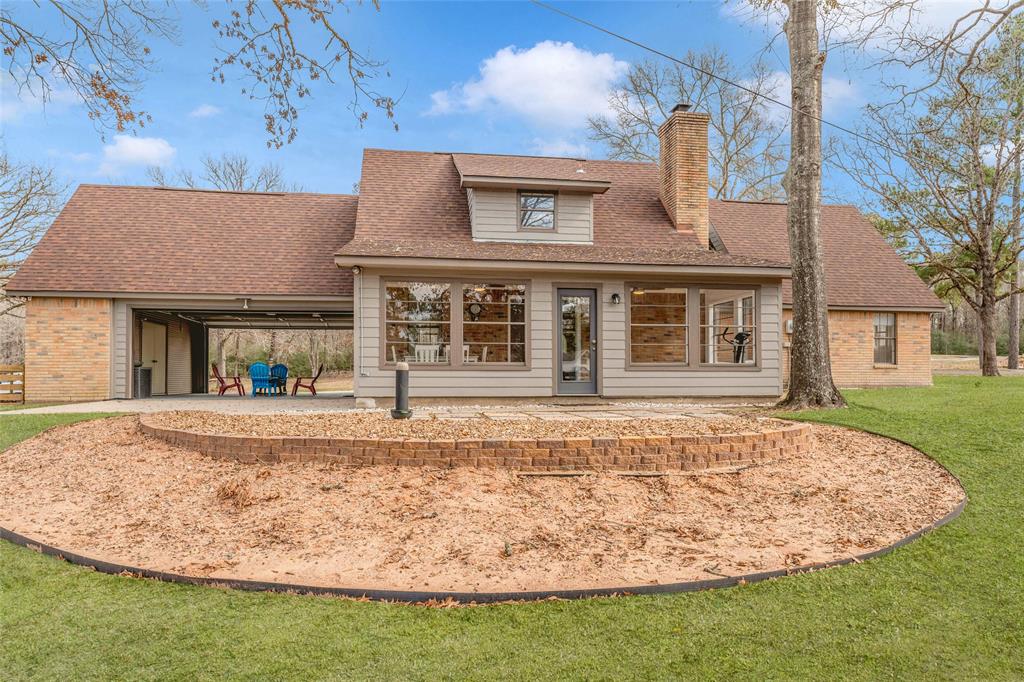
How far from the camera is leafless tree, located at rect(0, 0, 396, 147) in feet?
19.8

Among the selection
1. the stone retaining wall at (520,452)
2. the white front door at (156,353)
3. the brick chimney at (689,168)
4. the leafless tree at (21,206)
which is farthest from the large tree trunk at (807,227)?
the leafless tree at (21,206)

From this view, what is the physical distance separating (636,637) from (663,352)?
32.6 feet

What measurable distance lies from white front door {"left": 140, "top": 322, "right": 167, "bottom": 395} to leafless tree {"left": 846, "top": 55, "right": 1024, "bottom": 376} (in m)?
→ 21.7

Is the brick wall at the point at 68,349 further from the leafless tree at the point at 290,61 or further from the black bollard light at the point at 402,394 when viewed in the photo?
the black bollard light at the point at 402,394

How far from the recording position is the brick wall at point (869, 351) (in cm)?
1675

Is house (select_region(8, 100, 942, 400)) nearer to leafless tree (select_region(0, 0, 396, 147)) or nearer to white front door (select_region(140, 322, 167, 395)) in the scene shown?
white front door (select_region(140, 322, 167, 395))

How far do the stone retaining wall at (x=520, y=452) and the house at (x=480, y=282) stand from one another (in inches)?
215

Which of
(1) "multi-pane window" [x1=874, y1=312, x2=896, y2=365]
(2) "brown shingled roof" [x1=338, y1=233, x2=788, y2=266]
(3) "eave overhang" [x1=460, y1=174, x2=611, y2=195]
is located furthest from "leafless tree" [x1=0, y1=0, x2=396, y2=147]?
(1) "multi-pane window" [x1=874, y1=312, x2=896, y2=365]

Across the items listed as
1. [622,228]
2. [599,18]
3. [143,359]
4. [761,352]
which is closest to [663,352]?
[761,352]

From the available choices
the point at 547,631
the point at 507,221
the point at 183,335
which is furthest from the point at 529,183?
the point at 183,335

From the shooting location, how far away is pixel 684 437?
5.96 meters

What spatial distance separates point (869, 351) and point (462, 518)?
15.9 metres

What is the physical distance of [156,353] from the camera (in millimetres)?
17062

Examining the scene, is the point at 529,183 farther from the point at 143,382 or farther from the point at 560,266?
the point at 143,382
